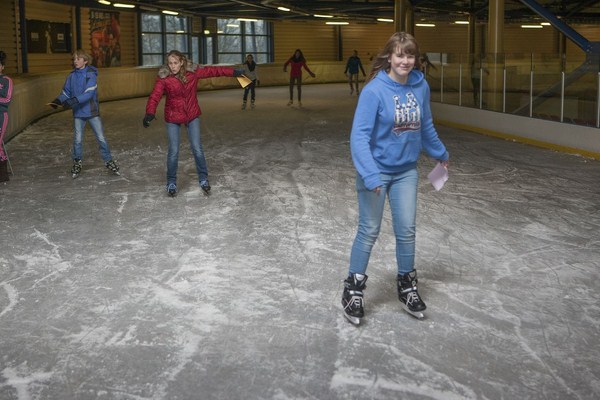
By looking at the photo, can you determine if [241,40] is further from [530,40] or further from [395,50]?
[395,50]

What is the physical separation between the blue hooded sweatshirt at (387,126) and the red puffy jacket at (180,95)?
12.3ft

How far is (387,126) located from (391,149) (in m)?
0.13

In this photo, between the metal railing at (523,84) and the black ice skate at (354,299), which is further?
the metal railing at (523,84)

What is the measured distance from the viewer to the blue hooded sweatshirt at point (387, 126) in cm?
415

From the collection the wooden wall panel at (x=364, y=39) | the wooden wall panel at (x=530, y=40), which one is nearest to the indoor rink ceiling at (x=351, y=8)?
the wooden wall panel at (x=364, y=39)

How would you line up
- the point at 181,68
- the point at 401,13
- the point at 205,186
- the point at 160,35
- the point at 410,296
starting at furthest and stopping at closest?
→ the point at 160,35 → the point at 401,13 → the point at 205,186 → the point at 181,68 → the point at 410,296

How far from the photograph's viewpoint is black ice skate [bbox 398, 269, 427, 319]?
4423 mm

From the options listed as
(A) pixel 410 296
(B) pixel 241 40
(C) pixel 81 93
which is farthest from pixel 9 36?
(A) pixel 410 296

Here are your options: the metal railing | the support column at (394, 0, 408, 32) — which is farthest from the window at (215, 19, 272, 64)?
the metal railing

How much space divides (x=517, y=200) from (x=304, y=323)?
432cm

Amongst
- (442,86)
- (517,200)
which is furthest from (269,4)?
(517,200)

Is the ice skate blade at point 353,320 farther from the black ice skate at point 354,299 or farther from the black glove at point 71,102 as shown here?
the black glove at point 71,102

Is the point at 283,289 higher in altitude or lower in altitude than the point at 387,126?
lower

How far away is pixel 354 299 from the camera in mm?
4359
